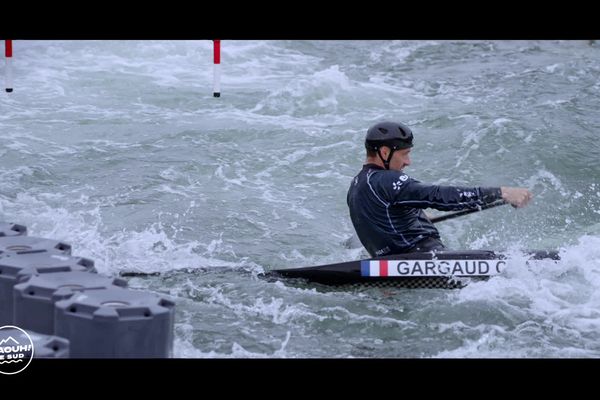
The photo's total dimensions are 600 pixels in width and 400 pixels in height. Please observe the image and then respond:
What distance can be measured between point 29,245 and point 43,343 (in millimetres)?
1634

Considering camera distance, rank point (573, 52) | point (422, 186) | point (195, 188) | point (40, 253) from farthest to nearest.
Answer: point (573, 52)
point (195, 188)
point (422, 186)
point (40, 253)

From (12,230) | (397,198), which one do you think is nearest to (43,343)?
(12,230)

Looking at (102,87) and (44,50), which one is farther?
(44,50)

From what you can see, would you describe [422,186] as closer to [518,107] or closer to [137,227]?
[137,227]

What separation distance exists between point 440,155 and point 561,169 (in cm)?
148

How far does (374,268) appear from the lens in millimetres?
7934

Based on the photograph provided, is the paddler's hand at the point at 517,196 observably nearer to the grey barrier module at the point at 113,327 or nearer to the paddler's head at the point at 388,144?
the paddler's head at the point at 388,144

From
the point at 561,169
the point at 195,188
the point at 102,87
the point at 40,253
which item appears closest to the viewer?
the point at 40,253

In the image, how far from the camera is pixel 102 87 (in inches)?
623

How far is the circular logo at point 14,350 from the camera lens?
16.6ft

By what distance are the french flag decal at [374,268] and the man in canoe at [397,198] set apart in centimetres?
25
